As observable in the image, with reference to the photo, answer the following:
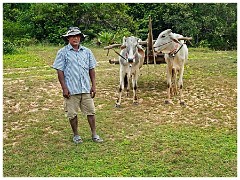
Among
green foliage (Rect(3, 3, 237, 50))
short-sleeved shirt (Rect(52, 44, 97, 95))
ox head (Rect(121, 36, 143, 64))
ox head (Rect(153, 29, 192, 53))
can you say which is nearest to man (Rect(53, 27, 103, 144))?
short-sleeved shirt (Rect(52, 44, 97, 95))

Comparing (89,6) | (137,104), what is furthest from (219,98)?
(89,6)

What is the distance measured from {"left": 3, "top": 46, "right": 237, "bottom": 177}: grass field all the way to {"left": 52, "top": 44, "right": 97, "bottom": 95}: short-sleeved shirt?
0.76 metres

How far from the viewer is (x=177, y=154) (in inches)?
184

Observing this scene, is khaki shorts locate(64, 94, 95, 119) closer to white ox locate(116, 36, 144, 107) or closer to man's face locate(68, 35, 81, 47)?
man's face locate(68, 35, 81, 47)

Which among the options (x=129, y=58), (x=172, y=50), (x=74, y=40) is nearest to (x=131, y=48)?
(x=129, y=58)

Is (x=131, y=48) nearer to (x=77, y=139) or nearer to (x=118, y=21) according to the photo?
(x=77, y=139)

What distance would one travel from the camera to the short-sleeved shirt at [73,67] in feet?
15.7

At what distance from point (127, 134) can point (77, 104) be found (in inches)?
36.8

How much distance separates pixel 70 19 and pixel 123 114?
15.5 meters

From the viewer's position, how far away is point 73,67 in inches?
189

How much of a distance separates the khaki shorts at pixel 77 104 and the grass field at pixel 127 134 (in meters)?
0.42

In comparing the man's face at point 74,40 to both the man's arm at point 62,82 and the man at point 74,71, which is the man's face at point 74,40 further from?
the man's arm at point 62,82

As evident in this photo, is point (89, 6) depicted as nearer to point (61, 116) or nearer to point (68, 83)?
point (61, 116)

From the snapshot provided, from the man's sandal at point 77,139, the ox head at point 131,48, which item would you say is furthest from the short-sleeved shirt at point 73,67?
the ox head at point 131,48
